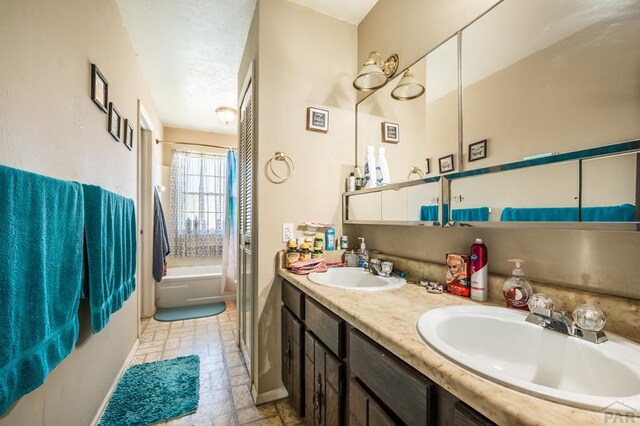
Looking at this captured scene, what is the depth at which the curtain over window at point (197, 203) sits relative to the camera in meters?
4.09

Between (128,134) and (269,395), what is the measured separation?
2.24 m

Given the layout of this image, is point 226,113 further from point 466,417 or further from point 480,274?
point 466,417

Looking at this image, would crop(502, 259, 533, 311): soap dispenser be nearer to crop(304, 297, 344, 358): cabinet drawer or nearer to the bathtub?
crop(304, 297, 344, 358): cabinet drawer

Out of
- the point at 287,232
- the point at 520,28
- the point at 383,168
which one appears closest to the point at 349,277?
the point at 287,232

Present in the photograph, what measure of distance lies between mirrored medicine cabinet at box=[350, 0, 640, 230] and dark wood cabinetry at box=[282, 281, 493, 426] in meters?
0.58

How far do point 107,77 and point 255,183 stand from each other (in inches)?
45.3

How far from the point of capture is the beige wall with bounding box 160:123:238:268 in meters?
4.09

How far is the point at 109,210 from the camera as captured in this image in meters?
1.41

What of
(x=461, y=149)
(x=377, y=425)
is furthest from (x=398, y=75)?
(x=377, y=425)

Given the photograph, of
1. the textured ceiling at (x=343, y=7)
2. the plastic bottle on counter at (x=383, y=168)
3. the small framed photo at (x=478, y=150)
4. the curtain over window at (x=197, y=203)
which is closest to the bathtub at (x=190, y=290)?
the curtain over window at (x=197, y=203)

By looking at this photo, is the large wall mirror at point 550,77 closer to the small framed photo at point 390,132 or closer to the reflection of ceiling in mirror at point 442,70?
the reflection of ceiling in mirror at point 442,70

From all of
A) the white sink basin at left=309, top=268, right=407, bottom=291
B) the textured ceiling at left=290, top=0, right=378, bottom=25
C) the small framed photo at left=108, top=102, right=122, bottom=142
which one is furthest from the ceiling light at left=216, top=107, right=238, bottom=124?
the white sink basin at left=309, top=268, right=407, bottom=291

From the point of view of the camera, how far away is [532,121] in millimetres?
909

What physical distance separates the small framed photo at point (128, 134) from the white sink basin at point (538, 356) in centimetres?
243
